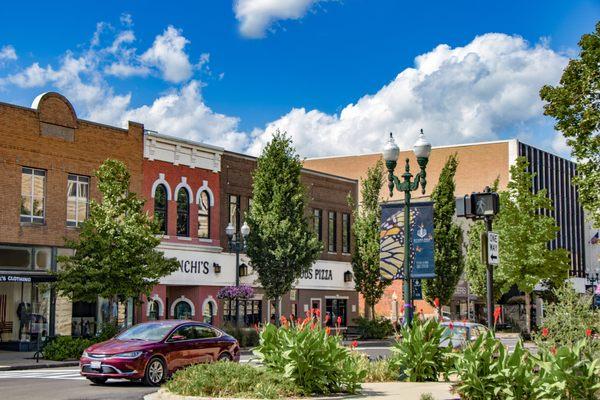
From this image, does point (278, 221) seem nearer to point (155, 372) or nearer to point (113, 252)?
point (113, 252)

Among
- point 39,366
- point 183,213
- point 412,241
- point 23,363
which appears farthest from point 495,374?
point 183,213

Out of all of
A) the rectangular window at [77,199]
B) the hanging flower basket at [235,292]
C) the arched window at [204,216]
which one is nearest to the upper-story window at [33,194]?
the rectangular window at [77,199]

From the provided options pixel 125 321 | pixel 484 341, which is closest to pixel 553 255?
pixel 125 321

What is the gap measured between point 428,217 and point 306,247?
66.4 feet

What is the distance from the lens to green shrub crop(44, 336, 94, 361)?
27938 mm

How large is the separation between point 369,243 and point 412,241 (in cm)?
2536

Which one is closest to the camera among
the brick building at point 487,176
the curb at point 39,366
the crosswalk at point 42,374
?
the crosswalk at point 42,374

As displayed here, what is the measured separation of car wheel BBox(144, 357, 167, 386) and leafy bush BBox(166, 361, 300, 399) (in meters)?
3.31

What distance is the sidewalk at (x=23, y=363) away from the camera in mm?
25531

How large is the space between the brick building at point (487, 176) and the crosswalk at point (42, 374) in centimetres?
4313

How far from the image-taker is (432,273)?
18797 mm

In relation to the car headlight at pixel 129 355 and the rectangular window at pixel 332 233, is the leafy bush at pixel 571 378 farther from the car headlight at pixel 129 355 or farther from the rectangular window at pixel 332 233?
the rectangular window at pixel 332 233

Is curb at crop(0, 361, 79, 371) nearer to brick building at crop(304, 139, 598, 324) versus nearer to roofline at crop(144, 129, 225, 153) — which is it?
roofline at crop(144, 129, 225, 153)

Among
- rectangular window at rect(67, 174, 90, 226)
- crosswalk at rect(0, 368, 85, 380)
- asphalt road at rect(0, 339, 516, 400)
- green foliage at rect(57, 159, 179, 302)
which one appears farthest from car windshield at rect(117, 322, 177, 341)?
rectangular window at rect(67, 174, 90, 226)
